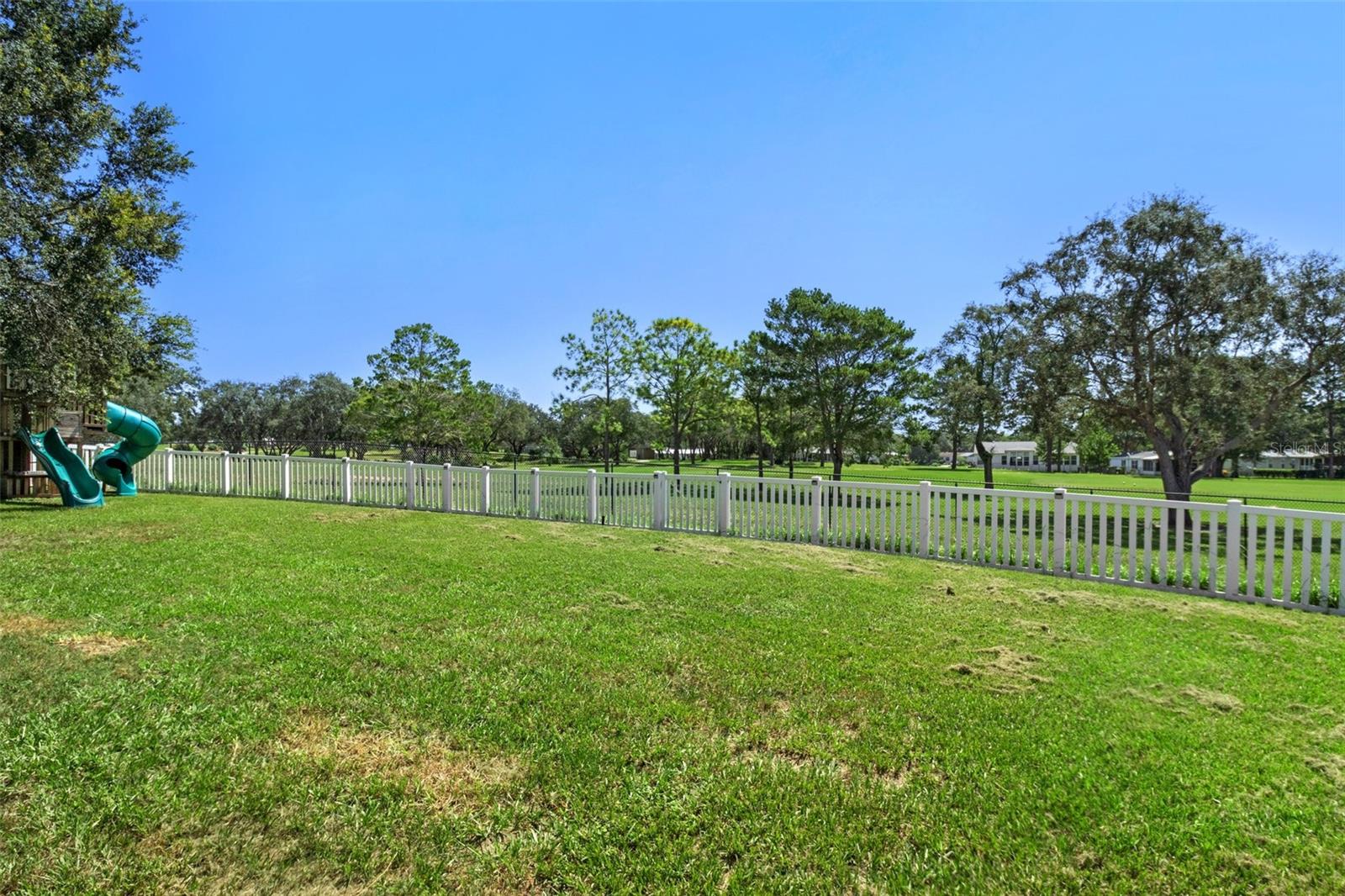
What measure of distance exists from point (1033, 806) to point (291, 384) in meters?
62.9

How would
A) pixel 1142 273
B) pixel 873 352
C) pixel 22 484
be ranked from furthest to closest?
1. pixel 873 352
2. pixel 1142 273
3. pixel 22 484

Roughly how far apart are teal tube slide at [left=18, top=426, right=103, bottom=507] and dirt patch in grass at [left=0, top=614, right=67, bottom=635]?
7617 mm

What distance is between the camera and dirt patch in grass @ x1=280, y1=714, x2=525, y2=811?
2.13 meters

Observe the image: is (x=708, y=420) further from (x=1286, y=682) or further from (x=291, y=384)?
(x=291, y=384)

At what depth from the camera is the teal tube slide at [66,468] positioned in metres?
9.52

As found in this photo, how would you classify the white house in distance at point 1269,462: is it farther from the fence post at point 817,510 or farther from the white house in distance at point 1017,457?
the fence post at point 817,510

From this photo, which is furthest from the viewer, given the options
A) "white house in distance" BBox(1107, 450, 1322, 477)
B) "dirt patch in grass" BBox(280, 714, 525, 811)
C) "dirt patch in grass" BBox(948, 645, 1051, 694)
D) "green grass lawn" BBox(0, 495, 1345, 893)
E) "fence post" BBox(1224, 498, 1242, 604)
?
"white house in distance" BBox(1107, 450, 1322, 477)

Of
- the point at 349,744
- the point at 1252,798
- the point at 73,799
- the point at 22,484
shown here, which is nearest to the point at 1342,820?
the point at 1252,798

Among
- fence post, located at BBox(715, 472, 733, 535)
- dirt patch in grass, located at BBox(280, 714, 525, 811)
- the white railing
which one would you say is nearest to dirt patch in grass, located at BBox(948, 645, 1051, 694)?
dirt patch in grass, located at BBox(280, 714, 525, 811)

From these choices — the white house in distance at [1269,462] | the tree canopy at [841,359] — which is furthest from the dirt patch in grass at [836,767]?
the white house in distance at [1269,462]

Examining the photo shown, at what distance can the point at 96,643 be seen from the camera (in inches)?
133

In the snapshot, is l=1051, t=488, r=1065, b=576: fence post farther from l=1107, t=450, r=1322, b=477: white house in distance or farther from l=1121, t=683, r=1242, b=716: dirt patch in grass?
l=1107, t=450, r=1322, b=477: white house in distance

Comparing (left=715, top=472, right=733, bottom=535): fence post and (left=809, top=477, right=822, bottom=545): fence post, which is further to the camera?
(left=715, top=472, right=733, bottom=535): fence post

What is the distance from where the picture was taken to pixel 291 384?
53781 millimetres
